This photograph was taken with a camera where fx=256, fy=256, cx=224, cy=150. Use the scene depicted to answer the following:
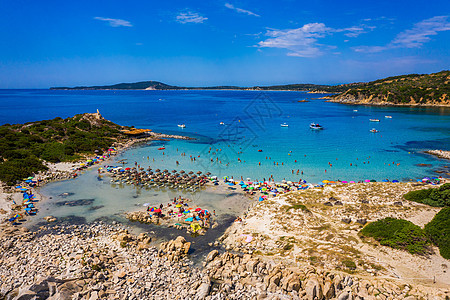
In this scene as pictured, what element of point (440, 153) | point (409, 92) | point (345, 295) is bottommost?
point (345, 295)

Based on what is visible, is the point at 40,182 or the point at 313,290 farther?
the point at 40,182

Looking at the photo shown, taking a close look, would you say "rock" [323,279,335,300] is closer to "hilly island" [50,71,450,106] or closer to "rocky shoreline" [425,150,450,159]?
"rocky shoreline" [425,150,450,159]

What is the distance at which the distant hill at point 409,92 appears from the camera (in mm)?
131462

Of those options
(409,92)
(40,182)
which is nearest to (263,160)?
(40,182)

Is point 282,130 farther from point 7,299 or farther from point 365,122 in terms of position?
point 7,299

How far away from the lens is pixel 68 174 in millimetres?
38438

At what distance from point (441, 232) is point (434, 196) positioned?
8.59 m

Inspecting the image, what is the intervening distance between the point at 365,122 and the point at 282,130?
117ft

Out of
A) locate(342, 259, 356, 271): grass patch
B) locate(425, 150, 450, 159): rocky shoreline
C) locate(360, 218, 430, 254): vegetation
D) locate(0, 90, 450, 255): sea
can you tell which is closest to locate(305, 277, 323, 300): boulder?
locate(342, 259, 356, 271): grass patch

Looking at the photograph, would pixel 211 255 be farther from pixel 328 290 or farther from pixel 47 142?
pixel 47 142

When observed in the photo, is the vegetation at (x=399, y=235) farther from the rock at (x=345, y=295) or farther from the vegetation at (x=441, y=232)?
the rock at (x=345, y=295)

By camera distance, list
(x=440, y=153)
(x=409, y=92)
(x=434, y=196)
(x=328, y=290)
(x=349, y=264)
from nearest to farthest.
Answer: (x=328, y=290) → (x=349, y=264) → (x=434, y=196) → (x=440, y=153) → (x=409, y=92)

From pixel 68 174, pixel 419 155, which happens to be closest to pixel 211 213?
pixel 68 174

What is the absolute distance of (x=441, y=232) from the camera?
18.8 metres
